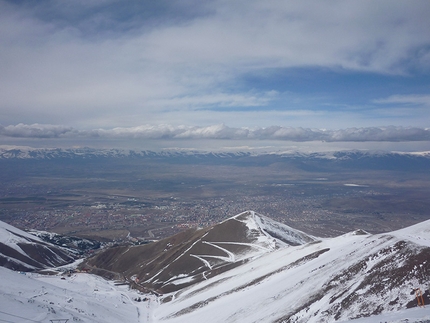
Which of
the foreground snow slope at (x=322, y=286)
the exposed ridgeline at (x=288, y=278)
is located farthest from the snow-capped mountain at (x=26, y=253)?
the foreground snow slope at (x=322, y=286)

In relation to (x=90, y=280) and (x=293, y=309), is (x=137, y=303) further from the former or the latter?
(x=293, y=309)

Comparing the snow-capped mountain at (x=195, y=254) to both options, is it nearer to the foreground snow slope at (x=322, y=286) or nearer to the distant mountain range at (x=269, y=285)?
the distant mountain range at (x=269, y=285)

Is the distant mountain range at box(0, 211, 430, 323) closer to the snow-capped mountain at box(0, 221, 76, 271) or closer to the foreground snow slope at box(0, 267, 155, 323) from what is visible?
the foreground snow slope at box(0, 267, 155, 323)

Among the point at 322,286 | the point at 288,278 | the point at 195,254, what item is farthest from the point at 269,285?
the point at 195,254

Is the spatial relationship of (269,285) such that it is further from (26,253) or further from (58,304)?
Result: (26,253)

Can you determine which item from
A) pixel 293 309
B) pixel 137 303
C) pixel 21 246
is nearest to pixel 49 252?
pixel 21 246
